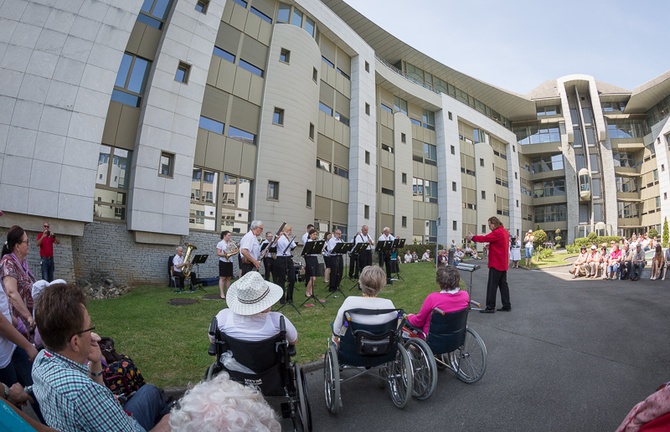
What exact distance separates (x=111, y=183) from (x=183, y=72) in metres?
5.57

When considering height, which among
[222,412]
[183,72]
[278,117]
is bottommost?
[222,412]

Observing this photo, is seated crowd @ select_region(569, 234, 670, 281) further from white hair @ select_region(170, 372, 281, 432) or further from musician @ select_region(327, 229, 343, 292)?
white hair @ select_region(170, 372, 281, 432)

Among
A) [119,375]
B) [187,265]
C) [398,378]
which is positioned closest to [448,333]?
[398,378]

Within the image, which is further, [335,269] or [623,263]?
[623,263]

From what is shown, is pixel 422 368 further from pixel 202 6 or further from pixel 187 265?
pixel 202 6

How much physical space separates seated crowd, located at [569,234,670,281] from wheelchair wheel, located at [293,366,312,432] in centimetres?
1724

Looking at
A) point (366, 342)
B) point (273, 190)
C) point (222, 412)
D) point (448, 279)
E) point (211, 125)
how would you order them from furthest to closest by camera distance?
point (273, 190) < point (211, 125) < point (448, 279) < point (366, 342) < point (222, 412)

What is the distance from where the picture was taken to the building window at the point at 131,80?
526 inches

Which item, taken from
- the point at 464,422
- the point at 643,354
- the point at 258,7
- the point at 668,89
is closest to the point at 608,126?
the point at 668,89

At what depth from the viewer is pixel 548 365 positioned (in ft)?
16.9

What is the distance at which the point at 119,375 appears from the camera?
300cm

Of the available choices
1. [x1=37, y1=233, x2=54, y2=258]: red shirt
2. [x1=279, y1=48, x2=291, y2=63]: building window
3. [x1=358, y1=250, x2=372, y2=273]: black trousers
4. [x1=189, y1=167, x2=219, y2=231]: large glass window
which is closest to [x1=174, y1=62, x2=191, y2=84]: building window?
[x1=189, y1=167, x2=219, y2=231]: large glass window

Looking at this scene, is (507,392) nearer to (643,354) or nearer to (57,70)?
(643,354)

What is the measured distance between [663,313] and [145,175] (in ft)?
52.6
